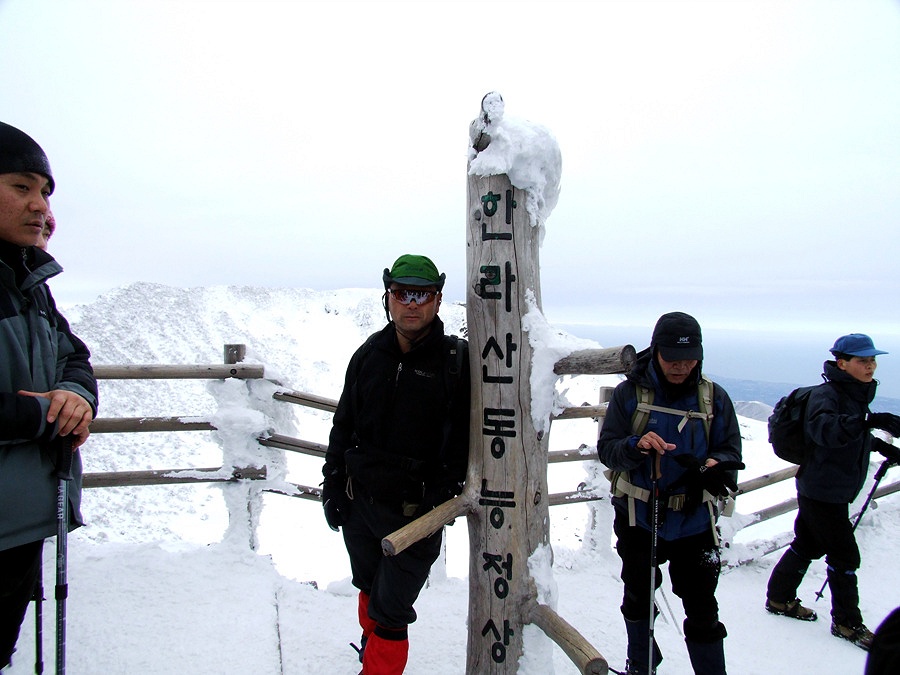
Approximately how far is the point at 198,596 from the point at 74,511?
166 centimetres

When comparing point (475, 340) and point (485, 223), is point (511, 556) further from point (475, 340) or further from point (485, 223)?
point (485, 223)

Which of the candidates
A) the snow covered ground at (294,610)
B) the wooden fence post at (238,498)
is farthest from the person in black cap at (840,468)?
the wooden fence post at (238,498)

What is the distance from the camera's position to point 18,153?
1.77 meters

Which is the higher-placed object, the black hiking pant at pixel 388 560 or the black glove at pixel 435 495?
the black glove at pixel 435 495

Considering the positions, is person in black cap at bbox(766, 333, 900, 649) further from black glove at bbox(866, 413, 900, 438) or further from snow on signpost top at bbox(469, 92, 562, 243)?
snow on signpost top at bbox(469, 92, 562, 243)

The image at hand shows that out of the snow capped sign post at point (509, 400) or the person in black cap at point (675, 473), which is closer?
the snow capped sign post at point (509, 400)

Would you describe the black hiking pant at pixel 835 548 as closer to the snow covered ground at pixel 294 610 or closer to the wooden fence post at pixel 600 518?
the snow covered ground at pixel 294 610

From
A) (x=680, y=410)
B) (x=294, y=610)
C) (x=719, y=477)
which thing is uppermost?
(x=680, y=410)

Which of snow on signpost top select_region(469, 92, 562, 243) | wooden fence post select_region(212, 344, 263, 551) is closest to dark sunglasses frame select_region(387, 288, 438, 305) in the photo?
snow on signpost top select_region(469, 92, 562, 243)

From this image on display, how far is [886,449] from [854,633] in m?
1.26

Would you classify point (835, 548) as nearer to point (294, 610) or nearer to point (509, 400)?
point (509, 400)

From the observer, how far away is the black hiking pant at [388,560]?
225cm

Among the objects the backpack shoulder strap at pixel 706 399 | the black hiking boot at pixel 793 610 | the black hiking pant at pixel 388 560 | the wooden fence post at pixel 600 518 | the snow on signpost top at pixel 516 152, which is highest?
the snow on signpost top at pixel 516 152

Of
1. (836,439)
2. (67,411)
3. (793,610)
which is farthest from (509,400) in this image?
(793,610)
